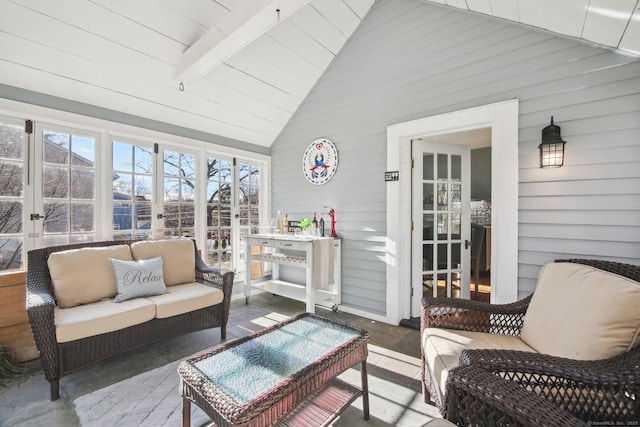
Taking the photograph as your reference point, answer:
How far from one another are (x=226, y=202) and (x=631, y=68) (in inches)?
161

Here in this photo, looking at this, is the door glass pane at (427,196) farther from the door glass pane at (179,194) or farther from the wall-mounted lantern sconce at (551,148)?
the door glass pane at (179,194)

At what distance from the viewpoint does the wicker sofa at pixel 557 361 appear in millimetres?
1007

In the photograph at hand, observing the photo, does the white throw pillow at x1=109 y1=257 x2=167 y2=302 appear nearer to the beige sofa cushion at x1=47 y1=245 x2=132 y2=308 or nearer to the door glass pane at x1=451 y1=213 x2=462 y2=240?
the beige sofa cushion at x1=47 y1=245 x2=132 y2=308

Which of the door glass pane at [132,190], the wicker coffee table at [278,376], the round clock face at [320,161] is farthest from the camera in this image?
the round clock face at [320,161]

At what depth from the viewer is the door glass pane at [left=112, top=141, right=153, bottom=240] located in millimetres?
2963

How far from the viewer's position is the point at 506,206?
2.33 metres

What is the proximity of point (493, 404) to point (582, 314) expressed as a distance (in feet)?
2.53

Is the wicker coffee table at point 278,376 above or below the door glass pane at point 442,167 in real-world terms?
below

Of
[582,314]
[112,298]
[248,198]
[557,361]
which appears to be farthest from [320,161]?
[557,361]

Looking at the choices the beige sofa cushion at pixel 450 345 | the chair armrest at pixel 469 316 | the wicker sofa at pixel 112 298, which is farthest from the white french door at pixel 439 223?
the wicker sofa at pixel 112 298

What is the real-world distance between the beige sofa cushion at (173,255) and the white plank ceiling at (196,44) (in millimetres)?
1439

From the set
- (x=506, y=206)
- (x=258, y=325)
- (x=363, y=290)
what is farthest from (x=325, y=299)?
(x=506, y=206)

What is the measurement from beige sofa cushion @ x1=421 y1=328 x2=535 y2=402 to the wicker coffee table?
384 millimetres

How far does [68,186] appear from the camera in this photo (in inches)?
104
